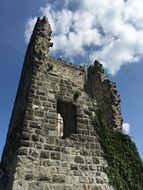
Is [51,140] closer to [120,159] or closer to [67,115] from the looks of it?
[67,115]

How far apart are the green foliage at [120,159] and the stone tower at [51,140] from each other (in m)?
0.21

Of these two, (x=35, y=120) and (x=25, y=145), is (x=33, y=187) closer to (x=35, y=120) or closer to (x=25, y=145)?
(x=25, y=145)

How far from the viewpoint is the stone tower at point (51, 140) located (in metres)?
6.69

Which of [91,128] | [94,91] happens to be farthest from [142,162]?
[94,91]

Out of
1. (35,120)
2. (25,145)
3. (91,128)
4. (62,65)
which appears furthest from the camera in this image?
(62,65)

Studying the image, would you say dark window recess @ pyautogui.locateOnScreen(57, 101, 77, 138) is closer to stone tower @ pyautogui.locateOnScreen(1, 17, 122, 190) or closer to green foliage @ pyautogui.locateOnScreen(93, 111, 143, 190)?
stone tower @ pyautogui.locateOnScreen(1, 17, 122, 190)

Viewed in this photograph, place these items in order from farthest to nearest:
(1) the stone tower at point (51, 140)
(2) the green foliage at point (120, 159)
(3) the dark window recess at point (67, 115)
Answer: (3) the dark window recess at point (67, 115) < (2) the green foliage at point (120, 159) < (1) the stone tower at point (51, 140)

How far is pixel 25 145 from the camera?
6.88m

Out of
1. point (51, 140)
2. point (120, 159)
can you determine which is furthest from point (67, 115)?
point (120, 159)

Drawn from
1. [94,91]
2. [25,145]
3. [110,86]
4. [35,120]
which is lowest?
[25,145]

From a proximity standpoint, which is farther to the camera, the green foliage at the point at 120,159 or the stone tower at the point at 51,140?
the green foliage at the point at 120,159

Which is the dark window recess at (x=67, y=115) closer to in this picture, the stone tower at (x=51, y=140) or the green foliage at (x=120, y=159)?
the stone tower at (x=51, y=140)

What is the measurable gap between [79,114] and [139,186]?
97.4 inches

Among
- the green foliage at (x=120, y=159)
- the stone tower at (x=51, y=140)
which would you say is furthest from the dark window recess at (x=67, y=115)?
the green foliage at (x=120, y=159)
